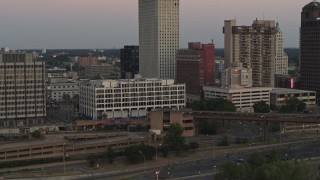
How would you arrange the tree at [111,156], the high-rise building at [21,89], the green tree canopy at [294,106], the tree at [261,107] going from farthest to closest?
the tree at [261,107]
the green tree canopy at [294,106]
the high-rise building at [21,89]
the tree at [111,156]

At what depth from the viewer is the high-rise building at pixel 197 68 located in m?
124

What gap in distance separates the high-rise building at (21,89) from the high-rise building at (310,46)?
59.6 metres

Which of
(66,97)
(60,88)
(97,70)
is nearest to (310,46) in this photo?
(66,97)

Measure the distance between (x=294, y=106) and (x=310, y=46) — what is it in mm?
28591

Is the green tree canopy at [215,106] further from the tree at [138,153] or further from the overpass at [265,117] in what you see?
the tree at [138,153]

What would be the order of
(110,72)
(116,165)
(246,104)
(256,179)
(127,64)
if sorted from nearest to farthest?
1. (256,179)
2. (116,165)
3. (246,104)
4. (127,64)
5. (110,72)

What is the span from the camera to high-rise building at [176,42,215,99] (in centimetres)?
12400

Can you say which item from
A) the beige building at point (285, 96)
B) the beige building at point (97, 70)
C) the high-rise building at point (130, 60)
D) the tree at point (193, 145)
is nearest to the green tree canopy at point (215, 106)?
the beige building at point (285, 96)

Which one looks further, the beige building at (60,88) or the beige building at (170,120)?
the beige building at (60,88)

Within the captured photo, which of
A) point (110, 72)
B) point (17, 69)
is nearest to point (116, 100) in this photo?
point (17, 69)

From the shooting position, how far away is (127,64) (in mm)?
162125

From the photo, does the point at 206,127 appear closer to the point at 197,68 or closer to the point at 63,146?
the point at 63,146

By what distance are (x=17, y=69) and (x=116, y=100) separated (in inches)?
695

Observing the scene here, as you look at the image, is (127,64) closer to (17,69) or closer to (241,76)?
(241,76)
